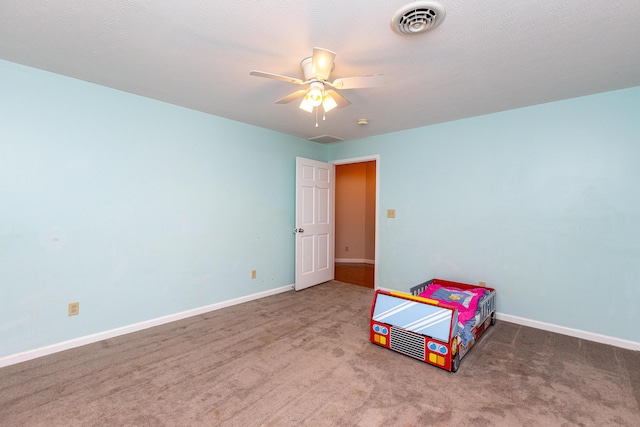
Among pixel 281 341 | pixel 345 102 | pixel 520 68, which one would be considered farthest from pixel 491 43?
pixel 281 341

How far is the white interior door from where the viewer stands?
4289 millimetres

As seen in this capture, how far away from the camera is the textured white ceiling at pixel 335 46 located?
160 centimetres

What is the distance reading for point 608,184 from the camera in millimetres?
2678

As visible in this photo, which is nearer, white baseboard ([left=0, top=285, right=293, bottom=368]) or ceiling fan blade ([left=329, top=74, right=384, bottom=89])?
ceiling fan blade ([left=329, top=74, right=384, bottom=89])

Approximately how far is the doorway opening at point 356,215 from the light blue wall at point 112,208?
3.06m

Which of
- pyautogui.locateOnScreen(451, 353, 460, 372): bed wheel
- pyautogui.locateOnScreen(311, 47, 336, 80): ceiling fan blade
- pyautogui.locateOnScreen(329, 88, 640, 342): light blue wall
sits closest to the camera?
pyautogui.locateOnScreen(311, 47, 336, 80): ceiling fan blade

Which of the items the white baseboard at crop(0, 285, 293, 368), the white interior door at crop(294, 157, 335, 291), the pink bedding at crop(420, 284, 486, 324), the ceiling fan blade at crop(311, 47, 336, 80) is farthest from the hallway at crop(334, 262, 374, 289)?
the ceiling fan blade at crop(311, 47, 336, 80)

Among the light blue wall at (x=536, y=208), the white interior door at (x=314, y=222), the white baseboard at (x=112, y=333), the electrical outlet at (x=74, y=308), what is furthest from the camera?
the white interior door at (x=314, y=222)

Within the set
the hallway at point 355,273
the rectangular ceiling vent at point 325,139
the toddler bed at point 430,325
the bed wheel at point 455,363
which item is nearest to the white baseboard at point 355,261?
the hallway at point 355,273

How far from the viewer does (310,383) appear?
2.04 meters

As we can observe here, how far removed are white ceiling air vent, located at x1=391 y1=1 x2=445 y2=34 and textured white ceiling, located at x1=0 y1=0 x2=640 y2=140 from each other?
4 centimetres

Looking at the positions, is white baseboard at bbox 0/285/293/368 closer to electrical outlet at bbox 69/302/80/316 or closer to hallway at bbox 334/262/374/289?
electrical outlet at bbox 69/302/80/316

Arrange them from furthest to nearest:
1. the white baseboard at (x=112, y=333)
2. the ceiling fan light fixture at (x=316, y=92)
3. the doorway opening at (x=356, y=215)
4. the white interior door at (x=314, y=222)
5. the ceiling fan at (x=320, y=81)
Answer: the doorway opening at (x=356, y=215) < the white interior door at (x=314, y=222) < the white baseboard at (x=112, y=333) < the ceiling fan light fixture at (x=316, y=92) < the ceiling fan at (x=320, y=81)

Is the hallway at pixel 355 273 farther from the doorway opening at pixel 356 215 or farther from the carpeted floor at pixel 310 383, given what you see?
the carpeted floor at pixel 310 383
